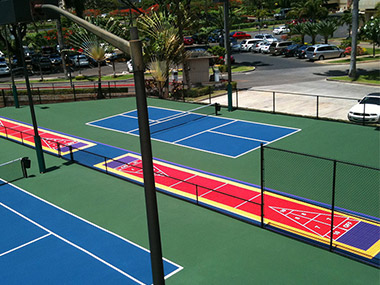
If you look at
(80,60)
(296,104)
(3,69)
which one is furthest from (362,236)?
(3,69)

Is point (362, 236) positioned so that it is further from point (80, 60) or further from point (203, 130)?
point (80, 60)

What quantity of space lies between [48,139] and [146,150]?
23761mm

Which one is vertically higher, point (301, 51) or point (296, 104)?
point (301, 51)

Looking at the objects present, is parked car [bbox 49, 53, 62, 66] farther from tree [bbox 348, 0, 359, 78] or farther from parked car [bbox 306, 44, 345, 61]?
tree [bbox 348, 0, 359, 78]

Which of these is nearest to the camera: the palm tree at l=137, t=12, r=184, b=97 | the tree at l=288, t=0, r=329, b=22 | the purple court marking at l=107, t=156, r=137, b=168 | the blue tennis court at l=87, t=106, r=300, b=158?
the purple court marking at l=107, t=156, r=137, b=168

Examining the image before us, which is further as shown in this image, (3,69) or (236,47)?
(236,47)

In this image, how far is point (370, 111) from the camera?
2797cm

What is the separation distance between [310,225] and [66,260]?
870 cm

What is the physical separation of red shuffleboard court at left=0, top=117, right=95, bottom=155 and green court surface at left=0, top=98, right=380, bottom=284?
89 cm

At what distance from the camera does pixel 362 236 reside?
1548 centimetres

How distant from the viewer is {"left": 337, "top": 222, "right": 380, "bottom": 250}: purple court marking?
49.3 ft

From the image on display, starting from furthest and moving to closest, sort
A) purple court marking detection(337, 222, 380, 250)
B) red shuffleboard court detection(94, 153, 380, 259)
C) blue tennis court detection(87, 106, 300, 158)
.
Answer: blue tennis court detection(87, 106, 300, 158)
red shuffleboard court detection(94, 153, 380, 259)
purple court marking detection(337, 222, 380, 250)

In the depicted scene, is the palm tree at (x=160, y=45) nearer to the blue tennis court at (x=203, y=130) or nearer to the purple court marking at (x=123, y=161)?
the blue tennis court at (x=203, y=130)

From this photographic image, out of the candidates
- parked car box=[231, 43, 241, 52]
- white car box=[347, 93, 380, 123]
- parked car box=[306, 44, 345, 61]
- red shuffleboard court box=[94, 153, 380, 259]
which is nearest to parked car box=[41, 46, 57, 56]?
parked car box=[231, 43, 241, 52]
